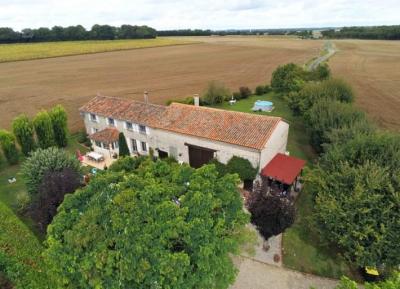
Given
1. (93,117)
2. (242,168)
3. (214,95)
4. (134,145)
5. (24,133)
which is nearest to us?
(242,168)

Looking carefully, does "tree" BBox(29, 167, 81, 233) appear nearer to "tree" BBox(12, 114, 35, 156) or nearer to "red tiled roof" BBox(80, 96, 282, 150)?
"red tiled roof" BBox(80, 96, 282, 150)

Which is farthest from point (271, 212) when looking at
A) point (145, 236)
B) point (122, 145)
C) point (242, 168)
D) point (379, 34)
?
point (379, 34)

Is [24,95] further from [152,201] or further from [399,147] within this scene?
[399,147]

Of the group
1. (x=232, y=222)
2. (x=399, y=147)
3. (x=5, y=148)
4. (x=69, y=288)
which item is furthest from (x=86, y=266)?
(x=5, y=148)

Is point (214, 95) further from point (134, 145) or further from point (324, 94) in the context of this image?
point (134, 145)

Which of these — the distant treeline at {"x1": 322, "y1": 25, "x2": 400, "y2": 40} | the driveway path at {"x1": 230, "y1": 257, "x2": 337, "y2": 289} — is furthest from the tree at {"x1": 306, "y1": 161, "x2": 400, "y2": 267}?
the distant treeline at {"x1": 322, "y1": 25, "x2": 400, "y2": 40}

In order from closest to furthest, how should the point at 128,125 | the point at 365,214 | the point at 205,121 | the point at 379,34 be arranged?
the point at 365,214, the point at 205,121, the point at 128,125, the point at 379,34
